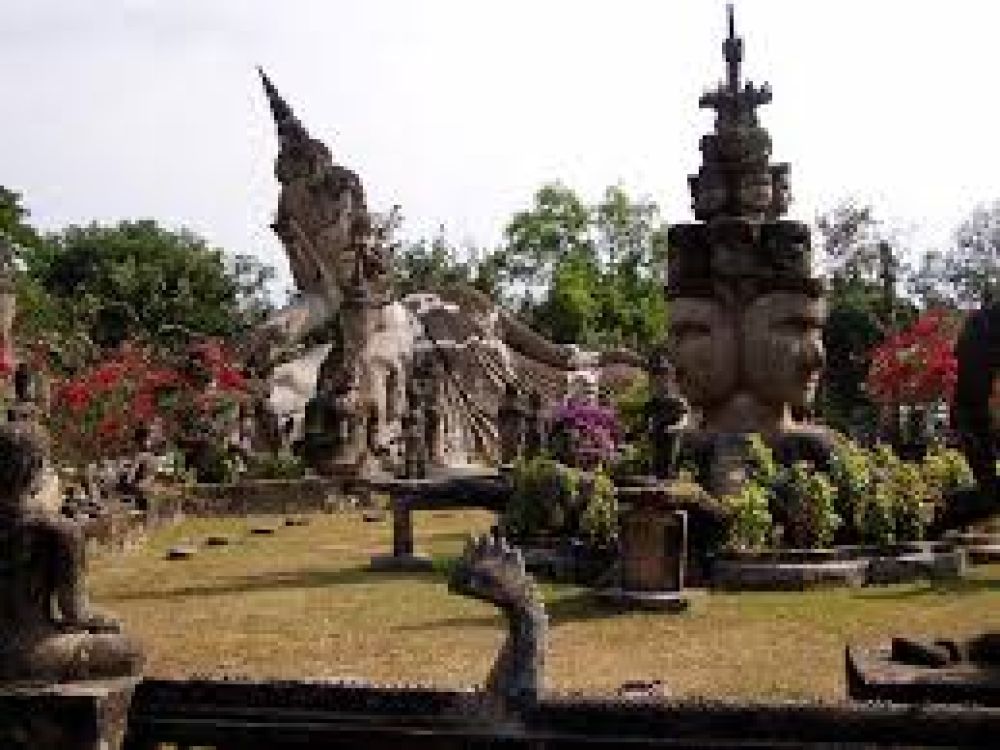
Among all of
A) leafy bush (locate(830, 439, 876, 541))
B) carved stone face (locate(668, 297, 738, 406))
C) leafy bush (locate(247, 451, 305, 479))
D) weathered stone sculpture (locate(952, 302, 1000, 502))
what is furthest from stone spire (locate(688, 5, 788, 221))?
leafy bush (locate(247, 451, 305, 479))

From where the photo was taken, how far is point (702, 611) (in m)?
13.0

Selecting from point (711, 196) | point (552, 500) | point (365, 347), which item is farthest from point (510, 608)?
point (365, 347)

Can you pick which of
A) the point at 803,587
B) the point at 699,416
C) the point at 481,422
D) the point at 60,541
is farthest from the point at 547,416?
the point at 60,541

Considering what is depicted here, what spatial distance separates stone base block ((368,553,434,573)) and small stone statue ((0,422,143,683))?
9610 mm

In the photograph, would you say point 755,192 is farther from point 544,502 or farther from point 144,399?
point 144,399

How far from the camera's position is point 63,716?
655 cm

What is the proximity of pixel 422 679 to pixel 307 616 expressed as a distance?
3.24 m

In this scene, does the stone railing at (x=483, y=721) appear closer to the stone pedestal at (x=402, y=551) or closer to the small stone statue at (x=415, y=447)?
the stone pedestal at (x=402, y=551)

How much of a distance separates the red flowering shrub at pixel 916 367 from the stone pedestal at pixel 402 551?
16988mm

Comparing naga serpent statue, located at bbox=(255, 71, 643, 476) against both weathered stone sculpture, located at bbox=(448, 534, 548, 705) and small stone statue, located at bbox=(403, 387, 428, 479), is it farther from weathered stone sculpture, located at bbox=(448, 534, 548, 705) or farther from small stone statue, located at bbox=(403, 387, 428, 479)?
weathered stone sculpture, located at bbox=(448, 534, 548, 705)

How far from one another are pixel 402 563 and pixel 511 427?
52.6 feet

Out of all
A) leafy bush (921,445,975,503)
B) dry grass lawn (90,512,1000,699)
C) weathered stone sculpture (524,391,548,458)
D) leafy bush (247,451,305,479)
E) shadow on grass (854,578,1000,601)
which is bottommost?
dry grass lawn (90,512,1000,699)

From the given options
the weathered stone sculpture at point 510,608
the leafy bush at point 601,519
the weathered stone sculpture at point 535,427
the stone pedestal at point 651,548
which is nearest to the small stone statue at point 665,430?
the leafy bush at point 601,519

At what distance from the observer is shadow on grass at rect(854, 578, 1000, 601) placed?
13609 mm
